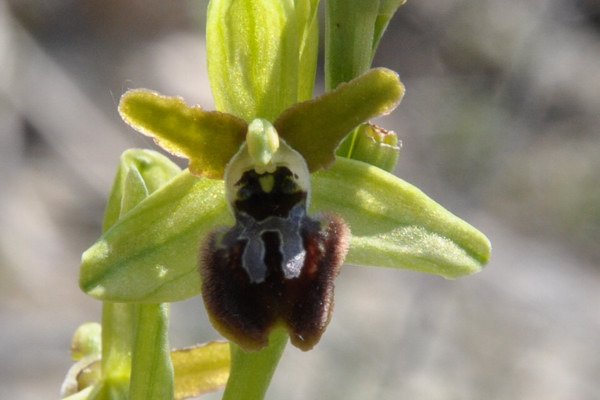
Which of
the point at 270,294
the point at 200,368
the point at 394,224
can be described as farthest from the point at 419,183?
the point at 270,294

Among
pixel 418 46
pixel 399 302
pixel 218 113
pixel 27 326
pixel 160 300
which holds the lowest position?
pixel 27 326

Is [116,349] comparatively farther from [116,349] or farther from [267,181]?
[267,181]

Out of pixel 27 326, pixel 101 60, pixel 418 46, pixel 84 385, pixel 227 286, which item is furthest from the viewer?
pixel 418 46

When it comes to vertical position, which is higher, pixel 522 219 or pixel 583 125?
pixel 583 125

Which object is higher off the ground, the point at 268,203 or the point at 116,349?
the point at 268,203

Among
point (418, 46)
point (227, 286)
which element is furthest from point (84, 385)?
point (418, 46)

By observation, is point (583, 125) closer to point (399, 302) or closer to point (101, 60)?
point (399, 302)
